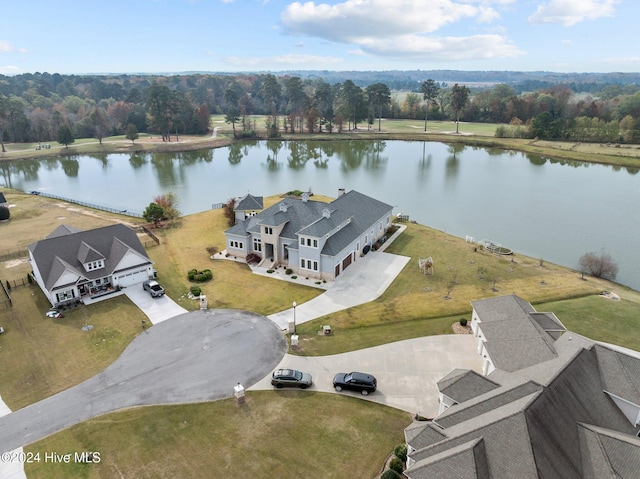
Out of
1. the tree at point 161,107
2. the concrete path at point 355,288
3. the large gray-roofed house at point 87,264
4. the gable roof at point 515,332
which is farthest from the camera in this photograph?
the tree at point 161,107

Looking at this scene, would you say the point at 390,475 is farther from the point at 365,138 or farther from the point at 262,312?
the point at 365,138

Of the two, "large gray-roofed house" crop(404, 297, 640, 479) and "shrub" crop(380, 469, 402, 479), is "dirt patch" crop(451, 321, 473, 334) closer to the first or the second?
"large gray-roofed house" crop(404, 297, 640, 479)

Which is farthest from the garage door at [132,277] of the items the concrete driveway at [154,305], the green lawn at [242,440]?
the green lawn at [242,440]

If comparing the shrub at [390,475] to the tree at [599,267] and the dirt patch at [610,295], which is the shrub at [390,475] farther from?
the tree at [599,267]

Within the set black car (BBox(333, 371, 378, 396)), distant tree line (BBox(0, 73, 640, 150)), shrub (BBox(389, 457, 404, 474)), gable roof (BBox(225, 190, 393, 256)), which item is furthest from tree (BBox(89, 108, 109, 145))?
shrub (BBox(389, 457, 404, 474))

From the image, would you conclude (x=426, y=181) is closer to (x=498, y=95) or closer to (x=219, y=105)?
(x=498, y=95)
